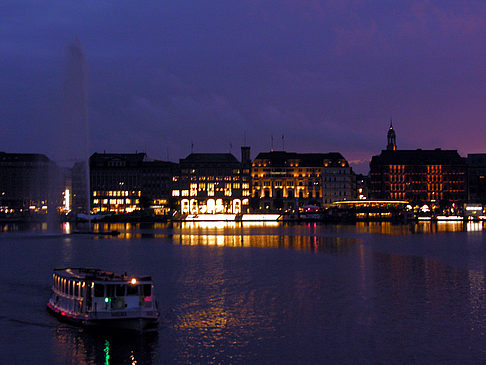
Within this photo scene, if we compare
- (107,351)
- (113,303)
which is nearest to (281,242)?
(113,303)

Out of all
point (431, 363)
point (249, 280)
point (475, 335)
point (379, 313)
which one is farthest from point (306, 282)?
point (431, 363)

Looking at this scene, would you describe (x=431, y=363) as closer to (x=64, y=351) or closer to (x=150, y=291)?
(x=150, y=291)

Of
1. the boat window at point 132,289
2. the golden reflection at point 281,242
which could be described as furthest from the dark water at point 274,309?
the golden reflection at point 281,242

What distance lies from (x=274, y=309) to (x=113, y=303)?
11.2 metres

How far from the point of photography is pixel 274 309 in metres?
41.0

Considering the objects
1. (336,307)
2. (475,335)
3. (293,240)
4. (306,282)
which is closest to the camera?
(475,335)

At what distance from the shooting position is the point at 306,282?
5309cm

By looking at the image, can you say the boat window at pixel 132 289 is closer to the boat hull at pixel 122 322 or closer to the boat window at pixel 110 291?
the boat window at pixel 110 291

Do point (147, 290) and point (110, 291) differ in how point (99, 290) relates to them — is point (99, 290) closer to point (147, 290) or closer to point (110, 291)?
point (110, 291)

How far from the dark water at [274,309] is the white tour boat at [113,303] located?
68cm

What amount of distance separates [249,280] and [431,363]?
2606 cm

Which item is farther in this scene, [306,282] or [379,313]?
[306,282]

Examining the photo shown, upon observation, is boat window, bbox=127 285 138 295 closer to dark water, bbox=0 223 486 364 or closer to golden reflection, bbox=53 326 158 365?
golden reflection, bbox=53 326 158 365

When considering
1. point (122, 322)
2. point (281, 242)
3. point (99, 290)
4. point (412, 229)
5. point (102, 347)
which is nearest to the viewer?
point (102, 347)
